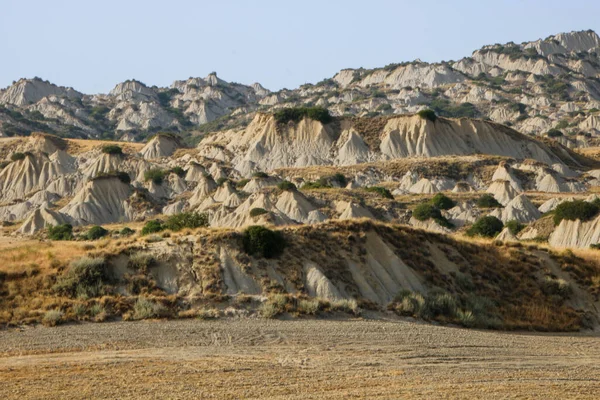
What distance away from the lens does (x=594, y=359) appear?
974 inches

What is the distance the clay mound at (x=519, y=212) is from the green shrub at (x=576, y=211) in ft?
39.4

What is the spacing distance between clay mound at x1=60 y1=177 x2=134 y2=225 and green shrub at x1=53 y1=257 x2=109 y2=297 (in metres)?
57.3

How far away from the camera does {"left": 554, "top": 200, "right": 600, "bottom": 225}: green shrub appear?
60.5 m

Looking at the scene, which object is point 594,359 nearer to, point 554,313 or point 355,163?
point 554,313

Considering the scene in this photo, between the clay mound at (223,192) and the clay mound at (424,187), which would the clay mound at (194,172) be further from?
the clay mound at (424,187)

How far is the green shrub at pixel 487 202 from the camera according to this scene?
81875mm

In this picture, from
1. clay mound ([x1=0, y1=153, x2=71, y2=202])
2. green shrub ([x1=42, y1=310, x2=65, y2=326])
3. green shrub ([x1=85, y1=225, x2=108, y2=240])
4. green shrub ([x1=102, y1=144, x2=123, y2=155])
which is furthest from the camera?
green shrub ([x1=102, y1=144, x2=123, y2=155])

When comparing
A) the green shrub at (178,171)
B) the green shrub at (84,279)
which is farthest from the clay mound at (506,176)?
the green shrub at (84,279)

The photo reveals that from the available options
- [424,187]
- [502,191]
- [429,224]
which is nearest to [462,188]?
[424,187]

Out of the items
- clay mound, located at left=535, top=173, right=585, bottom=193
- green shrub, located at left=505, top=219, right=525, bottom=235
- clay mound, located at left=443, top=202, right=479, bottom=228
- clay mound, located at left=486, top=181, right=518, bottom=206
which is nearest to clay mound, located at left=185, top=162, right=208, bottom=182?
clay mound, located at left=443, top=202, right=479, bottom=228

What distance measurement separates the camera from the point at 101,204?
89188mm

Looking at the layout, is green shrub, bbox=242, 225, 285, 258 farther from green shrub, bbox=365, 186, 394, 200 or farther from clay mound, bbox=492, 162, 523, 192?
clay mound, bbox=492, 162, 523, 192

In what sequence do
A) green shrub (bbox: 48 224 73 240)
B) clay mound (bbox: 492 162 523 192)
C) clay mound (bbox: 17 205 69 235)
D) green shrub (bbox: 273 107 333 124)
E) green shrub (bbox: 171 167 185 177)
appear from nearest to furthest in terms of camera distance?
green shrub (bbox: 48 224 73 240) → clay mound (bbox: 17 205 69 235) → clay mound (bbox: 492 162 523 192) → green shrub (bbox: 171 167 185 177) → green shrub (bbox: 273 107 333 124)

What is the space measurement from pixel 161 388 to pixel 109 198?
245 ft
